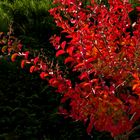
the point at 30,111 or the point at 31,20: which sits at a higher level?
the point at 31,20

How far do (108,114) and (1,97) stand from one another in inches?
94.3

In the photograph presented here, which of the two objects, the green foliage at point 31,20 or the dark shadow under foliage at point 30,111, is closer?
the dark shadow under foliage at point 30,111

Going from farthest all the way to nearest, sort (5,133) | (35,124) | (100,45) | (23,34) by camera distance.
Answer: (23,34), (35,124), (5,133), (100,45)

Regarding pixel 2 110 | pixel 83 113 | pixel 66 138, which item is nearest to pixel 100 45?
pixel 83 113

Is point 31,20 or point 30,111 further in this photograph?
point 31,20

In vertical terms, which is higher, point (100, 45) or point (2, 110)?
point (100, 45)

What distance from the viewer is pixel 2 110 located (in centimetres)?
588

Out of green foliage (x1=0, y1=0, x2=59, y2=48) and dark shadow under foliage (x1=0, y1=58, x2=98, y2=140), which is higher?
green foliage (x1=0, y1=0, x2=59, y2=48)

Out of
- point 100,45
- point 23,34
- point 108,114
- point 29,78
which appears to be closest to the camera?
point 108,114

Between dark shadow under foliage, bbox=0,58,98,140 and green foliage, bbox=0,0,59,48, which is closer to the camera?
dark shadow under foliage, bbox=0,58,98,140

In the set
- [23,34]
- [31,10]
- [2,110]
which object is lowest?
[2,110]

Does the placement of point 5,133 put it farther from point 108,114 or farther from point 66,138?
point 108,114

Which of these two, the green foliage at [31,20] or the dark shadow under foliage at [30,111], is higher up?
the green foliage at [31,20]

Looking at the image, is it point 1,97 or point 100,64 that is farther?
point 1,97
